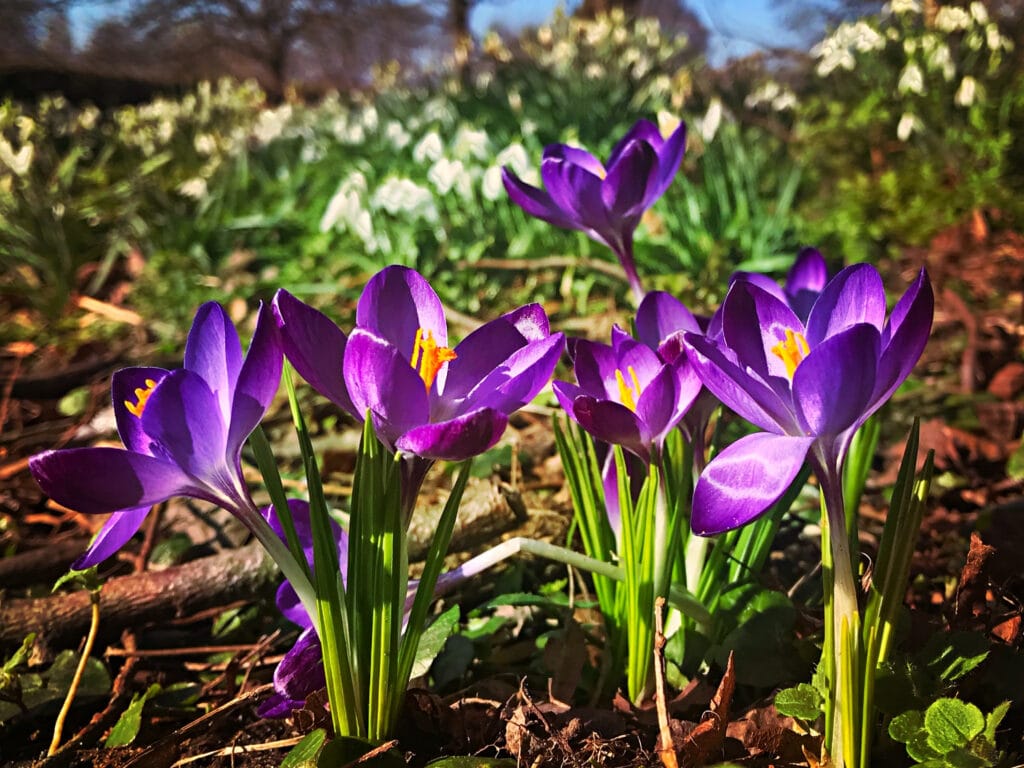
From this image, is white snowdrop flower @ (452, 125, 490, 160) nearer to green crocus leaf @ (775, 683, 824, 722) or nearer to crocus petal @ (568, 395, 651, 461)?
crocus petal @ (568, 395, 651, 461)

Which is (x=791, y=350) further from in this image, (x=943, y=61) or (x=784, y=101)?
(x=784, y=101)

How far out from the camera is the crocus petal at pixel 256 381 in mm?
700

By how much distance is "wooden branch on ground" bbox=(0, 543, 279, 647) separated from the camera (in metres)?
1.21

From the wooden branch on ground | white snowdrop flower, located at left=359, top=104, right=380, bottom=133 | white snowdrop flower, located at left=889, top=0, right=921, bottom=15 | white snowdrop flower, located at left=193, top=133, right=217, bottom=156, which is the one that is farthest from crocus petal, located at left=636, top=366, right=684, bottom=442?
white snowdrop flower, located at left=359, top=104, right=380, bottom=133

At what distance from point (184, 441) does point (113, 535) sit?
131mm

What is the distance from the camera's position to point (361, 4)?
20.2 m

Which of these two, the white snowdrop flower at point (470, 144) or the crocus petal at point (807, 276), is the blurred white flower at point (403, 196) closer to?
the white snowdrop flower at point (470, 144)

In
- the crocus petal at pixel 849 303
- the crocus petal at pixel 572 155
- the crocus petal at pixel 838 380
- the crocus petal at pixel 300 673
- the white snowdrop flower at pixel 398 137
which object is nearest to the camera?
the crocus petal at pixel 838 380

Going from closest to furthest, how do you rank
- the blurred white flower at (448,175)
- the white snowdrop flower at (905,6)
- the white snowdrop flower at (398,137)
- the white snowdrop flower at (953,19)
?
the blurred white flower at (448,175), the white snowdrop flower at (905,6), the white snowdrop flower at (953,19), the white snowdrop flower at (398,137)

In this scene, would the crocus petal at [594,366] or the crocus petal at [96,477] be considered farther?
the crocus petal at [594,366]

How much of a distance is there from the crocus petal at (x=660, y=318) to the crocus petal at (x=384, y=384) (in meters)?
0.34

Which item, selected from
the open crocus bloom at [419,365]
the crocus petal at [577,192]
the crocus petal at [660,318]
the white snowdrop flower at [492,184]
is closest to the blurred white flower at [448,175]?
the white snowdrop flower at [492,184]

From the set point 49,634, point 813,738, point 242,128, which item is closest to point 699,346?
point 813,738

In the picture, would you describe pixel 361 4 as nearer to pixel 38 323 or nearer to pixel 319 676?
pixel 38 323
